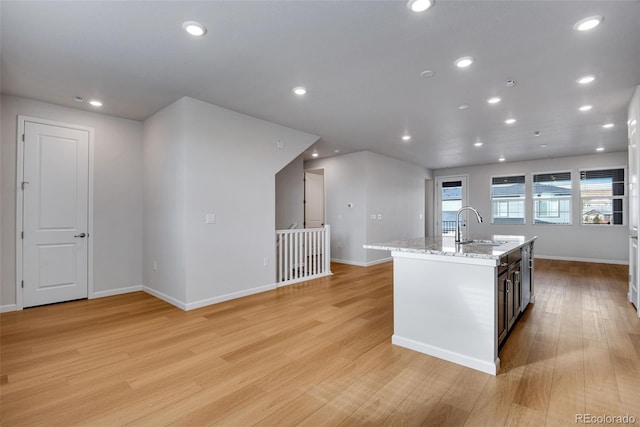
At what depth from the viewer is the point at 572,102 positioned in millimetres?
3896

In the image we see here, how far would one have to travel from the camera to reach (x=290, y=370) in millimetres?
2320

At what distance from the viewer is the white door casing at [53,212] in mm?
3832

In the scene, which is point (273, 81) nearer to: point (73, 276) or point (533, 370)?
point (533, 370)

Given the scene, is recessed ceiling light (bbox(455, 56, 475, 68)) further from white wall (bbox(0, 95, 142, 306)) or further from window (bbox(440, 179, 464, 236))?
window (bbox(440, 179, 464, 236))

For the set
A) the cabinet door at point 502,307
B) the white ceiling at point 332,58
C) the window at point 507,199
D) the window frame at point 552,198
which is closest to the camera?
the white ceiling at point 332,58

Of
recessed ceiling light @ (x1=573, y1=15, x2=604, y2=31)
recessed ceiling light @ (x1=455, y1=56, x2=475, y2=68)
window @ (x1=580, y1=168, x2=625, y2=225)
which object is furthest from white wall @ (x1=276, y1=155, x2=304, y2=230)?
window @ (x1=580, y1=168, x2=625, y2=225)

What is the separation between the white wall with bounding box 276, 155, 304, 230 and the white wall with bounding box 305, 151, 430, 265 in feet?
2.68

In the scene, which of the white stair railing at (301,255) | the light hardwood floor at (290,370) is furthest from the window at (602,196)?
the white stair railing at (301,255)

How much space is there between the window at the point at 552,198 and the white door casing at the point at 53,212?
32.0 feet

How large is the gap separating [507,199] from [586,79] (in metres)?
5.97

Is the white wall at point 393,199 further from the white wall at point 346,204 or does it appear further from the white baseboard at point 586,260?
the white baseboard at point 586,260

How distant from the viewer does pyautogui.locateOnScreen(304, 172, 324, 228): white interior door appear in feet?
26.9

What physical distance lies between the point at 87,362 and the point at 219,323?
3.75 ft

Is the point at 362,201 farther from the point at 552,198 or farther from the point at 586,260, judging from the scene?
the point at 586,260
